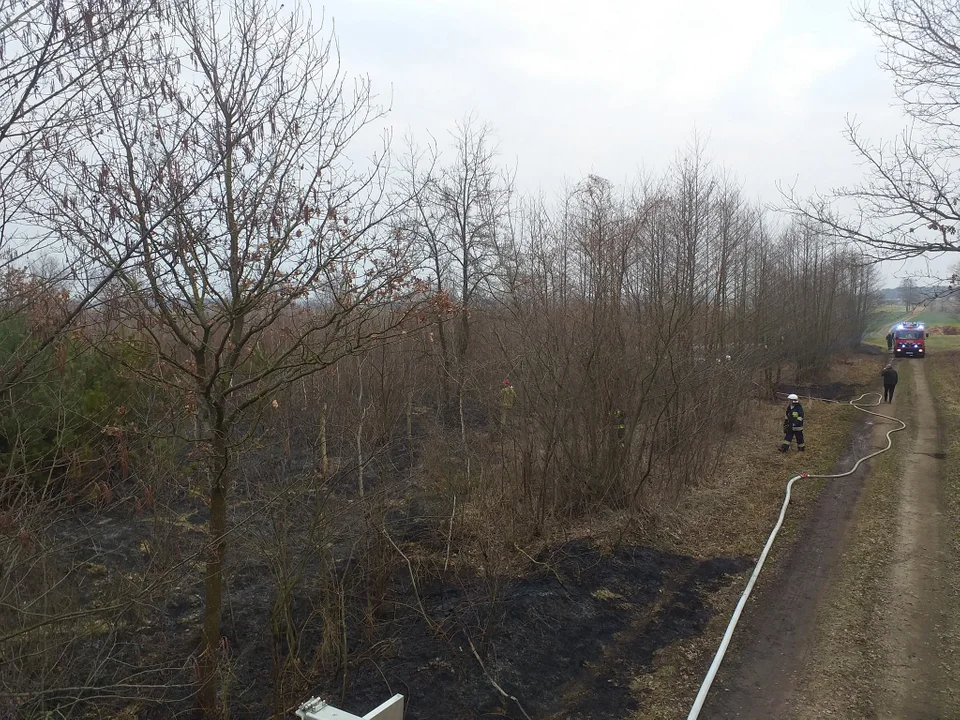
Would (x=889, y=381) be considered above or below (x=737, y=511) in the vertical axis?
above

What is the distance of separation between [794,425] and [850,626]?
8733 mm

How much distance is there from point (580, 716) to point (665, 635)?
5.82 ft

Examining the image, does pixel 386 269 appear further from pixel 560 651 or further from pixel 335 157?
pixel 560 651

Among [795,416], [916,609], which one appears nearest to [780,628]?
[916,609]

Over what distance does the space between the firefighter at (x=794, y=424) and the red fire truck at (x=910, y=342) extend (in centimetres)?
2752

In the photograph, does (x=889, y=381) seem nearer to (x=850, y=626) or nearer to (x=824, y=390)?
(x=824, y=390)

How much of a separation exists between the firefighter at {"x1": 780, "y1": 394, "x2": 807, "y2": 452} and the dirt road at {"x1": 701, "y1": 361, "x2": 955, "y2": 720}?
145 inches

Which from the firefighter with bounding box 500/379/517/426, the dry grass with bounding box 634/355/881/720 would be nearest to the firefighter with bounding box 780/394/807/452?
the dry grass with bounding box 634/355/881/720

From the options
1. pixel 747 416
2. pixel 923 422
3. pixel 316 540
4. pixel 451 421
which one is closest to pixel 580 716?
pixel 316 540

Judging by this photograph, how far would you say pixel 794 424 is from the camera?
14.8 meters

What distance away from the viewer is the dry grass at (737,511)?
6.09 m

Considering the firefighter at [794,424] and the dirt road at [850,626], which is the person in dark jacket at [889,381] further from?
the dirt road at [850,626]

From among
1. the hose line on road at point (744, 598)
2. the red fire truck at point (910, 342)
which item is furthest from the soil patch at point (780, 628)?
the red fire truck at point (910, 342)

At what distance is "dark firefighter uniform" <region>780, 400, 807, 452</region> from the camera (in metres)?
14.8
